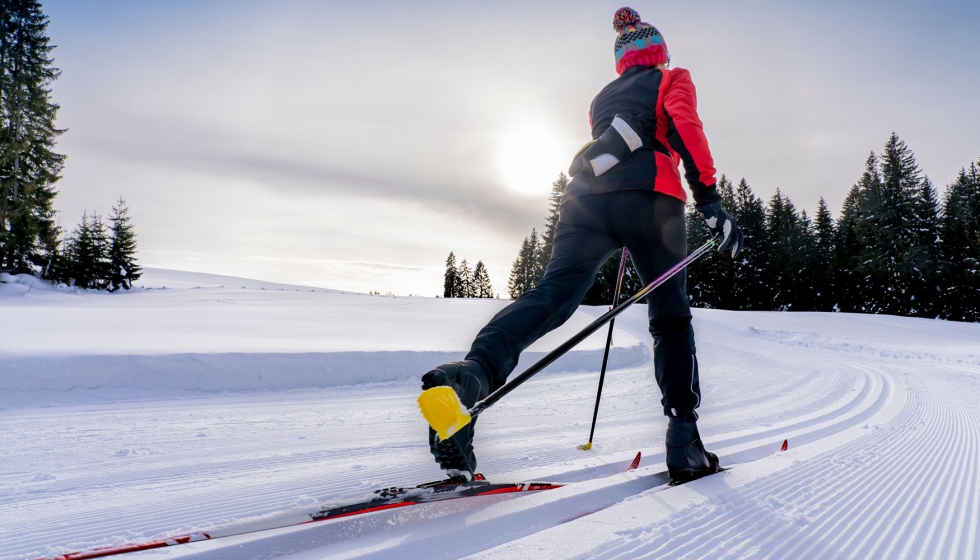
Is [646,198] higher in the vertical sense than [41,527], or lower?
higher

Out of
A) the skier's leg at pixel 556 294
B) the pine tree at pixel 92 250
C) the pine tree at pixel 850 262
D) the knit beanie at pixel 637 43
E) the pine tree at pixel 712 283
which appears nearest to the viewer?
the skier's leg at pixel 556 294

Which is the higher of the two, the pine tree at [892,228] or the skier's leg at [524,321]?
the pine tree at [892,228]

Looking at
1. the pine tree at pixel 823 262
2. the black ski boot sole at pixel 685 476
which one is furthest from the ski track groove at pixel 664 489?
the pine tree at pixel 823 262

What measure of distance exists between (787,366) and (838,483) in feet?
21.1

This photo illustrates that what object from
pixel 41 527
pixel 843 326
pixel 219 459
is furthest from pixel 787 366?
pixel 843 326

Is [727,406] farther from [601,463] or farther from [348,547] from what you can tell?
[348,547]

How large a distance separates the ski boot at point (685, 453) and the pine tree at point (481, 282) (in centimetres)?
6505

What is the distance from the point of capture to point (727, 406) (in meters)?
3.60

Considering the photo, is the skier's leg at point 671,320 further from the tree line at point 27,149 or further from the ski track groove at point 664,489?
the tree line at point 27,149

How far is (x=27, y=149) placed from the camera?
68.3 feet

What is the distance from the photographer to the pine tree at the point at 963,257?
29.4 meters

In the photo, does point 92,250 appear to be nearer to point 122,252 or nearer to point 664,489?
point 122,252

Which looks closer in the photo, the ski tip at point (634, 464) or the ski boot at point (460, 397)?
the ski boot at point (460, 397)

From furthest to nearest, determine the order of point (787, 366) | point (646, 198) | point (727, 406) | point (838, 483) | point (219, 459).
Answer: point (787, 366)
point (727, 406)
point (219, 459)
point (646, 198)
point (838, 483)
